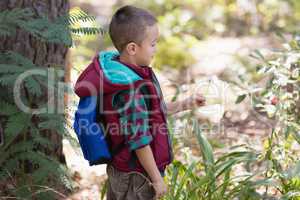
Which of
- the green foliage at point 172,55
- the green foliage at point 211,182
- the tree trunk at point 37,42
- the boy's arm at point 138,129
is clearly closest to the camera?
the boy's arm at point 138,129

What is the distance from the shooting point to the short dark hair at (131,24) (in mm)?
3152

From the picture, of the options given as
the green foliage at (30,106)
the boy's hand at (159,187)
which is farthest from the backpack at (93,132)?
the green foliage at (30,106)

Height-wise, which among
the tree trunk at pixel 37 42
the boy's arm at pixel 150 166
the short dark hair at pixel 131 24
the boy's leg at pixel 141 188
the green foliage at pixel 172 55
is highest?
the short dark hair at pixel 131 24

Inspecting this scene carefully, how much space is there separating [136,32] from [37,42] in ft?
4.23

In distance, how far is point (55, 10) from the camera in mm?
4238

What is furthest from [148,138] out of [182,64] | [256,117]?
[182,64]

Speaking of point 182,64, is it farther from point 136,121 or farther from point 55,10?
point 136,121

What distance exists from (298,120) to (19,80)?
6.81ft

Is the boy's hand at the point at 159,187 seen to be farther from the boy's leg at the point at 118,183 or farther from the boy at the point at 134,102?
the boy's leg at the point at 118,183

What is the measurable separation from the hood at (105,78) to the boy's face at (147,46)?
10 centimetres

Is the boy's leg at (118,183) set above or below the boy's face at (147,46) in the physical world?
below

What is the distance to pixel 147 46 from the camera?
3176mm

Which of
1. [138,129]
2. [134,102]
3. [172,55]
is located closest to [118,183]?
[138,129]

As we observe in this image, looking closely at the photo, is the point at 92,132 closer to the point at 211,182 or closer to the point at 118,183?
the point at 118,183
